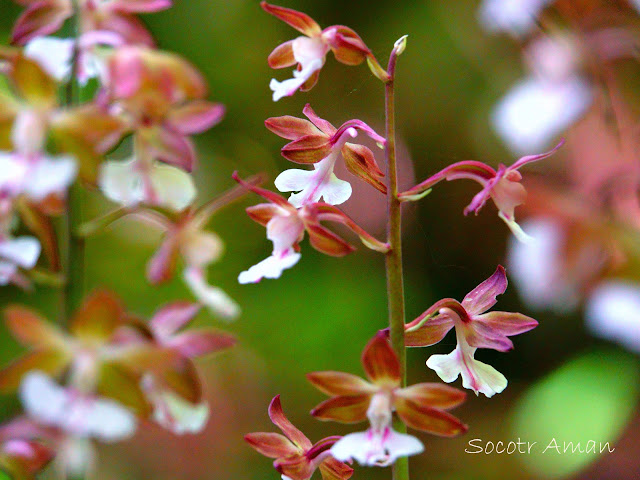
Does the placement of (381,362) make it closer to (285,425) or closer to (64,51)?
(285,425)

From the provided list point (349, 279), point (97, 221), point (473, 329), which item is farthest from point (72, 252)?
point (349, 279)

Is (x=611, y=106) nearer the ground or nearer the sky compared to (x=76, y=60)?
nearer the ground

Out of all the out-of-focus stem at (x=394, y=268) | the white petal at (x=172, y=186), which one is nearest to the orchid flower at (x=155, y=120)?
the white petal at (x=172, y=186)

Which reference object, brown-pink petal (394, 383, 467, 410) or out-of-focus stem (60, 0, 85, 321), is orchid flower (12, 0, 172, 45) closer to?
out-of-focus stem (60, 0, 85, 321)

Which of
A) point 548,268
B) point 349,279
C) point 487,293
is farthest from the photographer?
point 349,279

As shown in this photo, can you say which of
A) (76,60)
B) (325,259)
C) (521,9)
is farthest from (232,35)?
(521,9)

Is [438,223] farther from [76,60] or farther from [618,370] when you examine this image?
[76,60]
